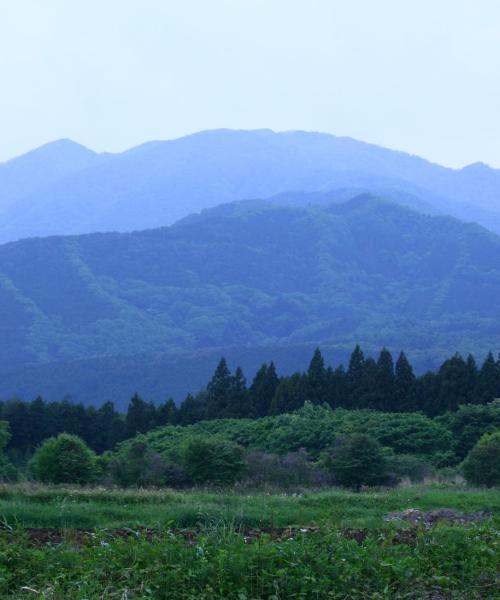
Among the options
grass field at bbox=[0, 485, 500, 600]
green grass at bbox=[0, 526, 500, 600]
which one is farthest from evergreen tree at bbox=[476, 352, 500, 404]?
green grass at bbox=[0, 526, 500, 600]

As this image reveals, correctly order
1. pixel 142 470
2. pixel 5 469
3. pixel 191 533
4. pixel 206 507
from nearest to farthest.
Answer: pixel 191 533 → pixel 206 507 → pixel 142 470 → pixel 5 469

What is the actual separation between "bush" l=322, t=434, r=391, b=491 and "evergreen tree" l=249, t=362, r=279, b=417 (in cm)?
1869

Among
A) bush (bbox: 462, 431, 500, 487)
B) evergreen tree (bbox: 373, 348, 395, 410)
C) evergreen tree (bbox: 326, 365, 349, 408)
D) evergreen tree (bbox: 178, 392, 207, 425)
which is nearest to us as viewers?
bush (bbox: 462, 431, 500, 487)

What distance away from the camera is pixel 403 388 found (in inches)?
1411

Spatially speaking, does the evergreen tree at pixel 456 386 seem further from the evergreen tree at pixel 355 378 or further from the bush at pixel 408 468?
the bush at pixel 408 468

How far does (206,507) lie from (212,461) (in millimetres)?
7237

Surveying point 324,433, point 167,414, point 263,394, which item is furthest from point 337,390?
point 324,433

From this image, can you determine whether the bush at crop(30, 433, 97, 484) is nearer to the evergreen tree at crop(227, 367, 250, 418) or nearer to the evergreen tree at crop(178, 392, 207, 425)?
the evergreen tree at crop(227, 367, 250, 418)

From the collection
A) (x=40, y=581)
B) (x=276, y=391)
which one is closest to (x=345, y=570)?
(x=40, y=581)

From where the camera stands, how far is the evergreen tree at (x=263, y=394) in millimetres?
37656

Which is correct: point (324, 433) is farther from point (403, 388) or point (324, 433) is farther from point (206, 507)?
point (206, 507)

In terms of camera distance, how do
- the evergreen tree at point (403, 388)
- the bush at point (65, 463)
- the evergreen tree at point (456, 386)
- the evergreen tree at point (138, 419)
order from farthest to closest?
the evergreen tree at point (138, 419)
the evergreen tree at point (403, 388)
the evergreen tree at point (456, 386)
the bush at point (65, 463)

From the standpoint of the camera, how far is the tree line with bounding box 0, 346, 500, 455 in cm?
3425

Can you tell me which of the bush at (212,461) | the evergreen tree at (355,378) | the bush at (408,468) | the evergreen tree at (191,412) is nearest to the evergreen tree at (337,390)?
the evergreen tree at (355,378)
